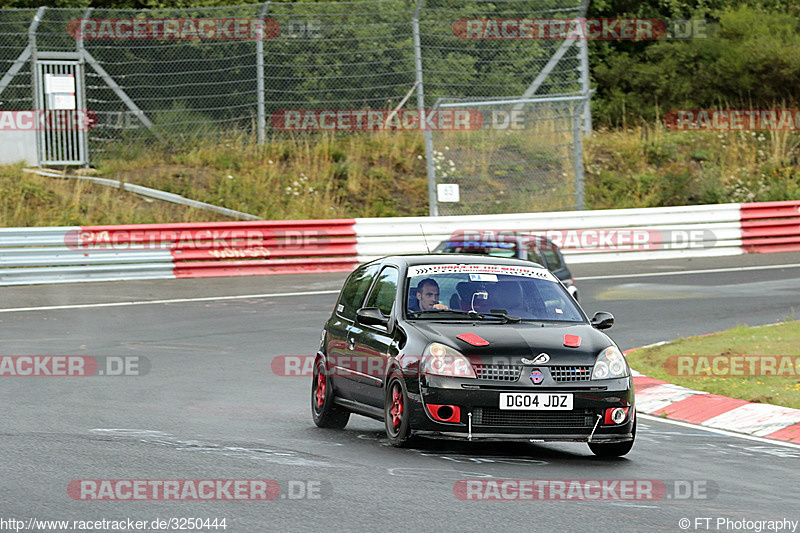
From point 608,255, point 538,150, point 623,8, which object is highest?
point 623,8

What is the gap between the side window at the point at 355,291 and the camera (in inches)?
407

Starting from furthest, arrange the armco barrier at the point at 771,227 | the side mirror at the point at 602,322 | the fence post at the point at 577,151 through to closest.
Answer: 1. the fence post at the point at 577,151
2. the armco barrier at the point at 771,227
3. the side mirror at the point at 602,322

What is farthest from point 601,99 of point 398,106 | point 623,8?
point 398,106

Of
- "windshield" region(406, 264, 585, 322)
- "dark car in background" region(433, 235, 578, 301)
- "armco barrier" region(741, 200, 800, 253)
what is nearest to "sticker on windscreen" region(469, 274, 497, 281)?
"windshield" region(406, 264, 585, 322)

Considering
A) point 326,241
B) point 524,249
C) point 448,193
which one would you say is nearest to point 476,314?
point 524,249

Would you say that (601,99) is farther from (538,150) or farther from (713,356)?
(713,356)

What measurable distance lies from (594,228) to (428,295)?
16.9 m

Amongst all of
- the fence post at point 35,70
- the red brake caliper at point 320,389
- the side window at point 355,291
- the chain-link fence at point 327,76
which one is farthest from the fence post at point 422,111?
the red brake caliper at point 320,389

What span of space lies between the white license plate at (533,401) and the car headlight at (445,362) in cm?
28

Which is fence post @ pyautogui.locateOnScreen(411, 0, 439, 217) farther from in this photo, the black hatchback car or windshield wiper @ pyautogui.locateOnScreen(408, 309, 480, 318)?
windshield wiper @ pyautogui.locateOnScreen(408, 309, 480, 318)

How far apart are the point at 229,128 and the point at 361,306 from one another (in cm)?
1837

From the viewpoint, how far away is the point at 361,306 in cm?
1023

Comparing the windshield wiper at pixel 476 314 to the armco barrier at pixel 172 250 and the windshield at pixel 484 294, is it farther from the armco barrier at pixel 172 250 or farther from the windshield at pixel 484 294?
the armco barrier at pixel 172 250

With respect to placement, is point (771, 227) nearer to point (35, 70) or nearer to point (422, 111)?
point (422, 111)
